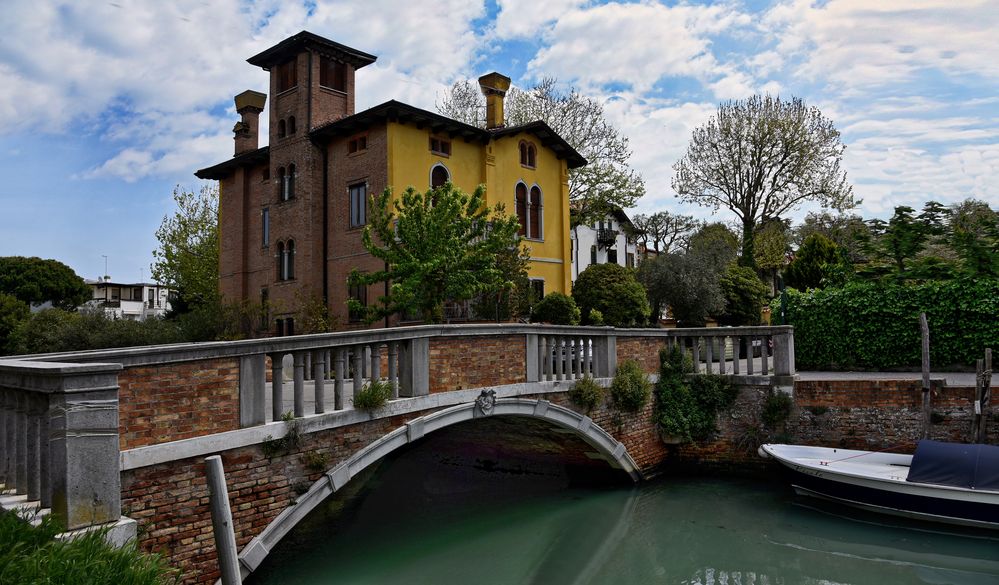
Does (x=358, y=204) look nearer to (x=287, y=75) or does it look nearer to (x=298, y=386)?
(x=287, y=75)

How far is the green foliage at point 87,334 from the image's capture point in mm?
22203

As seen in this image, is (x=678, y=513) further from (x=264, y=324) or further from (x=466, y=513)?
(x=264, y=324)

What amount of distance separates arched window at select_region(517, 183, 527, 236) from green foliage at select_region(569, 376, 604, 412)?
39.9 feet

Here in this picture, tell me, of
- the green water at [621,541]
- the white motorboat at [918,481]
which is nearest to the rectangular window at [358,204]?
the green water at [621,541]

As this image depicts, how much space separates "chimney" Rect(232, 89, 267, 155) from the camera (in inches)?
1061

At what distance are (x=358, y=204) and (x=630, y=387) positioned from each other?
1223 centimetres

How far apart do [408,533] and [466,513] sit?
139cm

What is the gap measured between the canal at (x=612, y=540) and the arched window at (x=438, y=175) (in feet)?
33.1

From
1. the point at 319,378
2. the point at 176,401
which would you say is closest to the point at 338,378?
the point at 319,378

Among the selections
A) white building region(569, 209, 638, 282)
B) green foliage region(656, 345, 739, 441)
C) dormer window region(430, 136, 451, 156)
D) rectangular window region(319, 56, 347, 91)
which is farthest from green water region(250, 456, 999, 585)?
white building region(569, 209, 638, 282)

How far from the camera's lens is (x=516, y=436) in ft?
41.4

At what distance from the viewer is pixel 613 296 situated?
2230 centimetres

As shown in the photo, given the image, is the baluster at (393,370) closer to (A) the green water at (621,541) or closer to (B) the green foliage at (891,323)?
(A) the green water at (621,541)

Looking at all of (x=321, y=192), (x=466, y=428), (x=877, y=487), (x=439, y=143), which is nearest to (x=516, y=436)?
(x=466, y=428)
